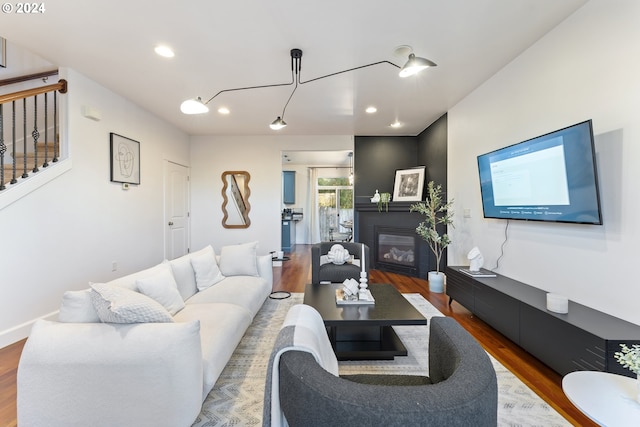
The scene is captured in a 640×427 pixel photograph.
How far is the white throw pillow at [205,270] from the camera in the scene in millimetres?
2754

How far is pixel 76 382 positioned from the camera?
4.19 feet

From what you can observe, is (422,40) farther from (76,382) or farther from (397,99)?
(76,382)

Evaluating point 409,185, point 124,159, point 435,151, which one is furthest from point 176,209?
point 435,151

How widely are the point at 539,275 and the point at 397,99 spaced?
2.67m

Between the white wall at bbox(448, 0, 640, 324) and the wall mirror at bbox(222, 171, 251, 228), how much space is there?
4421mm

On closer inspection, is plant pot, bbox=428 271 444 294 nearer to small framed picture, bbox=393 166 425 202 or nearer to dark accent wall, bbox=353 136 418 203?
small framed picture, bbox=393 166 425 202

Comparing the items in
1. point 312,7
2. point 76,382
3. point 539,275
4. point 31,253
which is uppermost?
point 312,7

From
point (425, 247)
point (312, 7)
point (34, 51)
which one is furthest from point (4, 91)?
point (425, 247)

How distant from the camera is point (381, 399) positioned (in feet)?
2.24

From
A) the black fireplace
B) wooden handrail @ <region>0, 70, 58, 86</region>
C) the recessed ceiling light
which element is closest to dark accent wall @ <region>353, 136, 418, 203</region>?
the black fireplace

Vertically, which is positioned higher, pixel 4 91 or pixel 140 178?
pixel 4 91

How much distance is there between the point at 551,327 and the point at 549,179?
113 centimetres

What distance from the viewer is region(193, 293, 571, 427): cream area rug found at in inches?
61.4

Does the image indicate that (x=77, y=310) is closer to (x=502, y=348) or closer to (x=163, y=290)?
(x=163, y=290)
